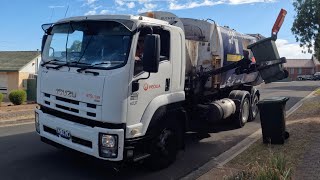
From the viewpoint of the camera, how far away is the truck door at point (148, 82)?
619 centimetres

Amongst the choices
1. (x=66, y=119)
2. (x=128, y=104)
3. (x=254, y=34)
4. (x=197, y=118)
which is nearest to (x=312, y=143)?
(x=197, y=118)

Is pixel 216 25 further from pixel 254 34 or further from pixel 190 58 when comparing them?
pixel 254 34

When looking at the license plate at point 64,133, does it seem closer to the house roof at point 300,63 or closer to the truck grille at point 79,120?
the truck grille at point 79,120

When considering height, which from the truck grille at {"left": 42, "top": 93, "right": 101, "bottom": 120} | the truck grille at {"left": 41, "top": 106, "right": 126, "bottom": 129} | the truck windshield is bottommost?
the truck grille at {"left": 41, "top": 106, "right": 126, "bottom": 129}

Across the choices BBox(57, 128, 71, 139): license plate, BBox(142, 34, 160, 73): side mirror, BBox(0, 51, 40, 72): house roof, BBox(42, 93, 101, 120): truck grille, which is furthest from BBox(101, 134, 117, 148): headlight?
BBox(0, 51, 40, 72): house roof

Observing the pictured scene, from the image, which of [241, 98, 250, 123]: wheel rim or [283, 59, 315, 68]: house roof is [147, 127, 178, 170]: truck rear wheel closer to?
[241, 98, 250, 123]: wheel rim

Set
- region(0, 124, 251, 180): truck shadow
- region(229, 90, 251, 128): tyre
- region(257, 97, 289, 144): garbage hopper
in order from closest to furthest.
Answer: region(0, 124, 251, 180): truck shadow → region(257, 97, 289, 144): garbage hopper → region(229, 90, 251, 128): tyre

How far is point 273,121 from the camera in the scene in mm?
9031

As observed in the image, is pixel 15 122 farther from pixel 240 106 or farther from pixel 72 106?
pixel 72 106

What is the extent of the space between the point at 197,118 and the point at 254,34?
679cm

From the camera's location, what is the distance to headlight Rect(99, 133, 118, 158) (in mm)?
5879

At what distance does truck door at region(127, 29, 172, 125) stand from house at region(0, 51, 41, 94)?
101 feet

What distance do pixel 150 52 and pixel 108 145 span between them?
153 centimetres

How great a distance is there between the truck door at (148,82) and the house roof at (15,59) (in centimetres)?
3138
